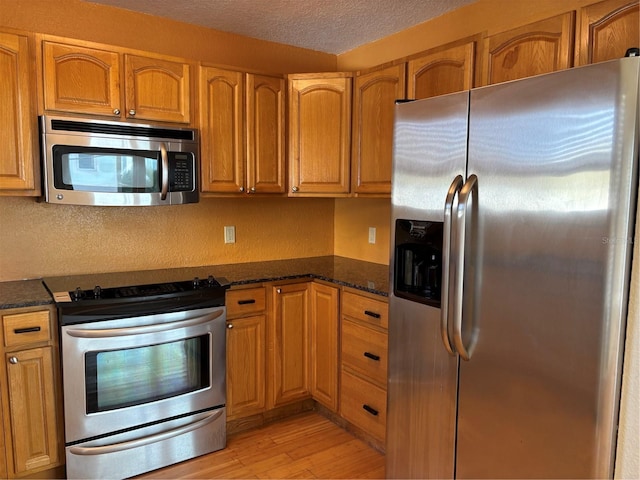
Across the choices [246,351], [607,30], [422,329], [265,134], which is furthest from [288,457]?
[607,30]

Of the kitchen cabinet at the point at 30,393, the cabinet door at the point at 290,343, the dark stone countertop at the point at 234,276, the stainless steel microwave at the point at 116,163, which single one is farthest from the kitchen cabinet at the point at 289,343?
the kitchen cabinet at the point at 30,393

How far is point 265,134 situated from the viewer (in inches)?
114

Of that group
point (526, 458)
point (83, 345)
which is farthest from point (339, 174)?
point (526, 458)

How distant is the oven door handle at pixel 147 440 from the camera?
2.20 m

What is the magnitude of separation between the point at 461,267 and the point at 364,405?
128 centimetres

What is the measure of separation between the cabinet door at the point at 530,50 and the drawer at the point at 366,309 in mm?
1211

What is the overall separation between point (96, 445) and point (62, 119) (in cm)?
160

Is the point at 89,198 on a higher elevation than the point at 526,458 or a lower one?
higher

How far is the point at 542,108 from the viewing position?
1.40 meters

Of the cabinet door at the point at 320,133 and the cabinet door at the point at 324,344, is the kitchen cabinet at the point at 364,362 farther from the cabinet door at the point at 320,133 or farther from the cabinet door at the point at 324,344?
the cabinet door at the point at 320,133

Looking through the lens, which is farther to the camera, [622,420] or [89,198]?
[89,198]

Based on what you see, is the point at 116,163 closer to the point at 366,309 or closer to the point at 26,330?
the point at 26,330

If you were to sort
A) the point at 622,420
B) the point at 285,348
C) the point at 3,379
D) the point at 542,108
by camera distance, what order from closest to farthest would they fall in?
1. the point at 622,420
2. the point at 542,108
3. the point at 3,379
4. the point at 285,348

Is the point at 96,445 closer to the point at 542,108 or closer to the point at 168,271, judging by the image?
the point at 168,271
